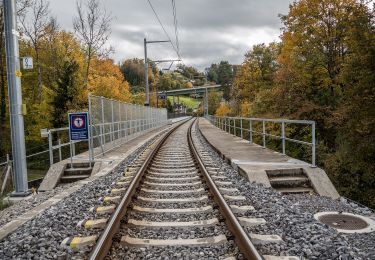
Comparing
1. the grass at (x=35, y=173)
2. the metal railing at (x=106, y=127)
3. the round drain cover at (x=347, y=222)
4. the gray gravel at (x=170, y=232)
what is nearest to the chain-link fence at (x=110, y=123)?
the metal railing at (x=106, y=127)

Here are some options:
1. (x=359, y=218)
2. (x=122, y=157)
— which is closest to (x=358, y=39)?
(x=122, y=157)

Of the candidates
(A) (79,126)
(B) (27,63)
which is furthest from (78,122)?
(B) (27,63)

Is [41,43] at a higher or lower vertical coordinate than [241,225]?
higher

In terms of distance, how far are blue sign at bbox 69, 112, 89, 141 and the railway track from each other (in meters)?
3.51

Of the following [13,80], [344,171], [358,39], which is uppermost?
[358,39]

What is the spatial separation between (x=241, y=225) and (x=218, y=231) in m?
0.32

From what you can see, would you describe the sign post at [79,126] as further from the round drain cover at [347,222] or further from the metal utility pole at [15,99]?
the round drain cover at [347,222]

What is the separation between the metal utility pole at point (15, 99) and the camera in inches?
384

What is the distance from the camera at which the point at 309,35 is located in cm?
3031

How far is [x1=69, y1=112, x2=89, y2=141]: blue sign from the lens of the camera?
12.0 meters

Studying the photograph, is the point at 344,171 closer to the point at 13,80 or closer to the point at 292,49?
the point at 292,49

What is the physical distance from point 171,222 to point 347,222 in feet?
9.62

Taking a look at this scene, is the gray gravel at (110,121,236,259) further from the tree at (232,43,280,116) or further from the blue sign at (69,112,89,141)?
the tree at (232,43,280,116)

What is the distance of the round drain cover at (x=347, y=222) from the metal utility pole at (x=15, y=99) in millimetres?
7195
